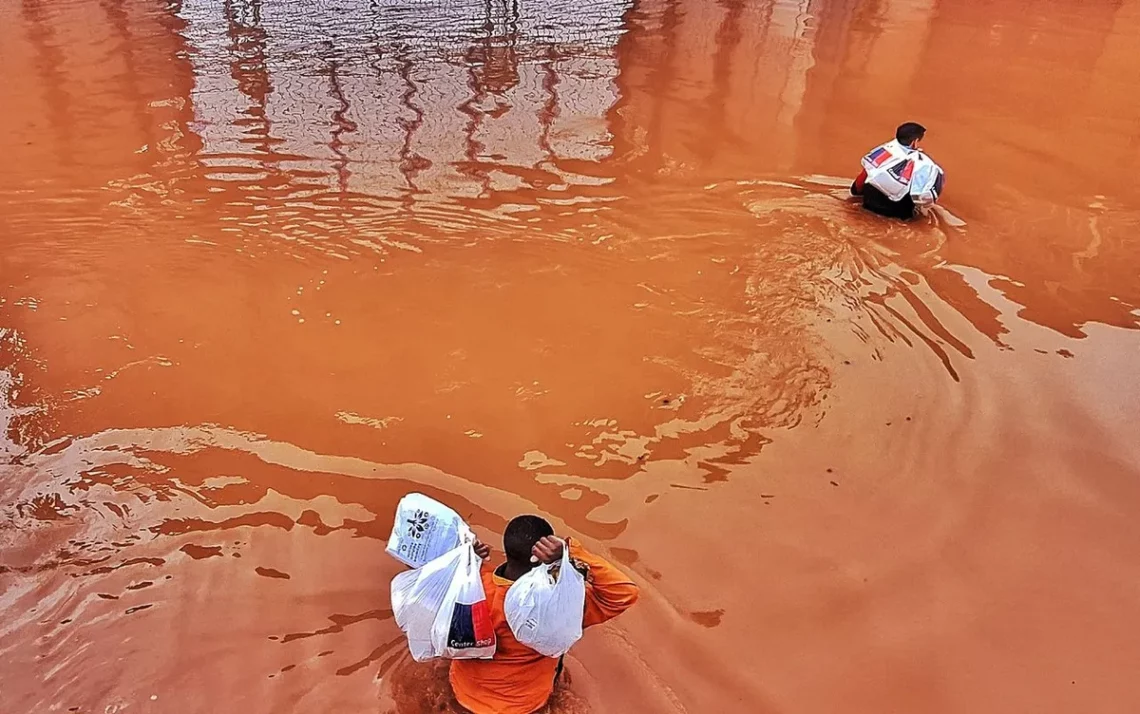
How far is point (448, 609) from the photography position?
88.8 inches

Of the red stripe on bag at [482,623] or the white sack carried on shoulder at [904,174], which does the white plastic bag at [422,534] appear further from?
the white sack carried on shoulder at [904,174]

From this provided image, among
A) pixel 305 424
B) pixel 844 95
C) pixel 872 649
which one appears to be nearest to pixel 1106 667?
pixel 872 649

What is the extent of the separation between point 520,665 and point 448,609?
291 millimetres

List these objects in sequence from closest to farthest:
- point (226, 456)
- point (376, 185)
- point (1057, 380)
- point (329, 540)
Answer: point (329, 540), point (226, 456), point (1057, 380), point (376, 185)

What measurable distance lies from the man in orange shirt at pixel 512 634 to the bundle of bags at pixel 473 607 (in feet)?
0.18

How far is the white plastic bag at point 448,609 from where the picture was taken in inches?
88.4

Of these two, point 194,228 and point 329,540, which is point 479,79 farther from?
point 329,540

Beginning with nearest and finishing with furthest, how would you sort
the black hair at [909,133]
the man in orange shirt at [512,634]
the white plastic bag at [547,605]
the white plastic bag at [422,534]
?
the white plastic bag at [547,605]
the man in orange shirt at [512,634]
the white plastic bag at [422,534]
the black hair at [909,133]

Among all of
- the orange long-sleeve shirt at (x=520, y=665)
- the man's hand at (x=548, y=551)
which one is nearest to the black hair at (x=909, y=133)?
the orange long-sleeve shirt at (x=520, y=665)

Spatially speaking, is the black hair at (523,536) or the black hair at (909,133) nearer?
the black hair at (523,536)

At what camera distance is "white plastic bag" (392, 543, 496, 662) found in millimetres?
2246

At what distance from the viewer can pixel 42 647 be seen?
2.86m

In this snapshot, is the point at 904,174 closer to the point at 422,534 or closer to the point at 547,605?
the point at 422,534

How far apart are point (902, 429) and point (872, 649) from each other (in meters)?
1.22
